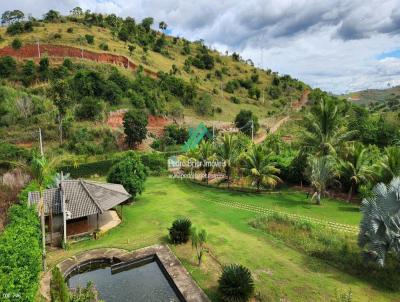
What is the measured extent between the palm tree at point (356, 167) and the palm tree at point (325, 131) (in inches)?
43.3

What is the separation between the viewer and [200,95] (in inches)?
2584

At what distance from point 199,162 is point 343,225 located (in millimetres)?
15516

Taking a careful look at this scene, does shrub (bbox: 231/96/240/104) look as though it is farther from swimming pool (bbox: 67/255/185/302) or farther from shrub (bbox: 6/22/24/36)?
swimming pool (bbox: 67/255/185/302)

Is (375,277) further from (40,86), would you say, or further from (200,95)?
(200,95)

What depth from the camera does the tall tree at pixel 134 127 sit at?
42281 mm

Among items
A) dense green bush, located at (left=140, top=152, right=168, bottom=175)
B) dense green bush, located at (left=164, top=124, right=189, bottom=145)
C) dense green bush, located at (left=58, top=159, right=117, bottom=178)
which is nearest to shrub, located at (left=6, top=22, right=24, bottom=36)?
dense green bush, located at (left=164, top=124, right=189, bottom=145)

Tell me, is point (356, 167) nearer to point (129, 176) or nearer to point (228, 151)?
point (228, 151)

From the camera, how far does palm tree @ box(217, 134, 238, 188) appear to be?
26567 mm

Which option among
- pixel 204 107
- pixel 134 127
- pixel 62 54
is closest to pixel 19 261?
pixel 134 127

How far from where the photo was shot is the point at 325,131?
23.0 m

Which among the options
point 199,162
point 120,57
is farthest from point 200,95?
point 199,162

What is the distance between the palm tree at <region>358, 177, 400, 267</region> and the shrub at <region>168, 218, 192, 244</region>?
7511mm

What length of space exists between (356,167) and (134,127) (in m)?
28.3

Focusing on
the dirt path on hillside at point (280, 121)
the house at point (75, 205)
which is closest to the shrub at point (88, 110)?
the dirt path on hillside at point (280, 121)
